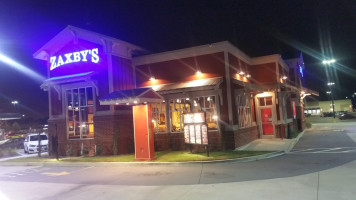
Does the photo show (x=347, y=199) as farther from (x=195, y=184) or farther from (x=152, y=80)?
(x=152, y=80)

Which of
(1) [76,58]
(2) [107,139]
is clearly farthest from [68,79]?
(2) [107,139]

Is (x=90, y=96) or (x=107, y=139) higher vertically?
(x=90, y=96)

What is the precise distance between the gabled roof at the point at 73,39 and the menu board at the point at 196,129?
6.38m

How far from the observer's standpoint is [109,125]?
1606cm

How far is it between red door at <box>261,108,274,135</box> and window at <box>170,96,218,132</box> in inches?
244

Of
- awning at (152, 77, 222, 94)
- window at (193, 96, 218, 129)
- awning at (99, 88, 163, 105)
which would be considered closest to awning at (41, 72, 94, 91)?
awning at (99, 88, 163, 105)

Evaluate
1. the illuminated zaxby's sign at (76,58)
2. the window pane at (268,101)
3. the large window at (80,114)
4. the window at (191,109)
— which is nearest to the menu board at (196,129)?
the window at (191,109)

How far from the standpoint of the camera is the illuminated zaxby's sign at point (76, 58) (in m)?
16.6

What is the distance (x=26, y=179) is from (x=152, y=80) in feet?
29.8

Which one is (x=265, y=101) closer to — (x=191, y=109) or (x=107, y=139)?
(x=191, y=109)

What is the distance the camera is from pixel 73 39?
17.3 m

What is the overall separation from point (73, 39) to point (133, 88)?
4786 mm

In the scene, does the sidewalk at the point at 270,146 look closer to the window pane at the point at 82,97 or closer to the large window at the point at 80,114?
the large window at the point at 80,114

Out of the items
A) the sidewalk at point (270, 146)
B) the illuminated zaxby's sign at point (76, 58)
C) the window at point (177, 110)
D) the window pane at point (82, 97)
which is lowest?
the sidewalk at point (270, 146)
